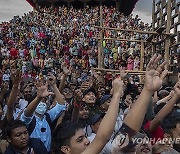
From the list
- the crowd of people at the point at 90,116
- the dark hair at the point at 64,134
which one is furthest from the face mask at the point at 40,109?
the dark hair at the point at 64,134

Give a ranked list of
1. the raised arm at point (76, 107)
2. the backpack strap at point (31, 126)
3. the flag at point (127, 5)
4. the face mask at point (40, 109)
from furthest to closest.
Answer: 1. the flag at point (127, 5)
2. the face mask at point (40, 109)
3. the raised arm at point (76, 107)
4. the backpack strap at point (31, 126)

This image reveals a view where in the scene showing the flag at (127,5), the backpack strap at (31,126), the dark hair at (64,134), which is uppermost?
the flag at (127,5)

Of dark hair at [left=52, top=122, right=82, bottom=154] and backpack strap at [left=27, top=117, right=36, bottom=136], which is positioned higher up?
dark hair at [left=52, top=122, right=82, bottom=154]

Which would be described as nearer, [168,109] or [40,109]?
[168,109]

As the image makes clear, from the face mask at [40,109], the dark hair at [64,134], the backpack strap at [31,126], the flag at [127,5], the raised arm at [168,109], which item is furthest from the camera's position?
the flag at [127,5]

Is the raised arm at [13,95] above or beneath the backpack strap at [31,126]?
above

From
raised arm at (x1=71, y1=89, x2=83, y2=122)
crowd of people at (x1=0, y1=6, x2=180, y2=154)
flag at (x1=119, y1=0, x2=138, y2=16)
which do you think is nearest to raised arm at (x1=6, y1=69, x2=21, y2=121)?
crowd of people at (x1=0, y1=6, x2=180, y2=154)

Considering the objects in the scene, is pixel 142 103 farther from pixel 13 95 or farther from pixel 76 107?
pixel 13 95

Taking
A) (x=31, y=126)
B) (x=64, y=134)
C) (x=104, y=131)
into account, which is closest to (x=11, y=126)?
(x=31, y=126)

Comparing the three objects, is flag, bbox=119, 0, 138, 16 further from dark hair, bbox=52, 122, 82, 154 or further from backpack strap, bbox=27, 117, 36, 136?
dark hair, bbox=52, 122, 82, 154

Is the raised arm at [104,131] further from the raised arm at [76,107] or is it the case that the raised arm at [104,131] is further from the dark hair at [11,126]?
the raised arm at [76,107]

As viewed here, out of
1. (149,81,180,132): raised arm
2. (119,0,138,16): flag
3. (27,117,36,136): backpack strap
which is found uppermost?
(119,0,138,16): flag

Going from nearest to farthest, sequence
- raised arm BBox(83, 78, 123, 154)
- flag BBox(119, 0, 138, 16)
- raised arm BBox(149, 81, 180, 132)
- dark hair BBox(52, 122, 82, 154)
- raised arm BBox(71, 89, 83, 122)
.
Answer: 1. raised arm BBox(83, 78, 123, 154)
2. dark hair BBox(52, 122, 82, 154)
3. raised arm BBox(149, 81, 180, 132)
4. raised arm BBox(71, 89, 83, 122)
5. flag BBox(119, 0, 138, 16)

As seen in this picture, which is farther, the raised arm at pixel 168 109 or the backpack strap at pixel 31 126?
the backpack strap at pixel 31 126
